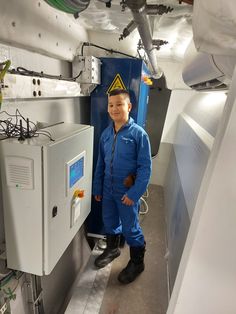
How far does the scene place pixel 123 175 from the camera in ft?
5.66

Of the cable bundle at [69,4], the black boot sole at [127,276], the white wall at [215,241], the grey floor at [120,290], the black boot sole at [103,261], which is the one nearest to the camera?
the white wall at [215,241]

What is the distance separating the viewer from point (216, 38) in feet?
1.64

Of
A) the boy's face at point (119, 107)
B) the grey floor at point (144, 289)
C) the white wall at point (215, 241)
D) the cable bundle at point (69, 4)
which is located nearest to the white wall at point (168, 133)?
the grey floor at point (144, 289)

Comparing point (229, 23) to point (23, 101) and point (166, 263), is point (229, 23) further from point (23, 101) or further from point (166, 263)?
point (166, 263)

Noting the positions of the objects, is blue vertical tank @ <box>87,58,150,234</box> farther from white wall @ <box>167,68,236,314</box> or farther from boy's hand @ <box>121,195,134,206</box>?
white wall @ <box>167,68,236,314</box>

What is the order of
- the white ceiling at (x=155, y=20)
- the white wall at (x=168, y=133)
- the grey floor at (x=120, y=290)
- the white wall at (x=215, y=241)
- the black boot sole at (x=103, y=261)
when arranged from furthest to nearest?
the white wall at (x=168, y=133), the black boot sole at (x=103, y=261), the grey floor at (x=120, y=290), the white ceiling at (x=155, y=20), the white wall at (x=215, y=241)

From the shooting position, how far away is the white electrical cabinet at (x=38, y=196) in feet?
2.87

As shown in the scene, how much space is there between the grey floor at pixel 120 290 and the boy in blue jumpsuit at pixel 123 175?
0.23 feet

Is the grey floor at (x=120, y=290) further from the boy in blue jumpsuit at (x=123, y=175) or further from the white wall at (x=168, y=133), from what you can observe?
the white wall at (x=168, y=133)

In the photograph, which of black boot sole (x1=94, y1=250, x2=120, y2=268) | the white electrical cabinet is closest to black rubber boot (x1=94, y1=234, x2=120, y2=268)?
black boot sole (x1=94, y1=250, x2=120, y2=268)

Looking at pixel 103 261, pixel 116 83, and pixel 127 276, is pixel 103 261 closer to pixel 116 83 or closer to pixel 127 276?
pixel 127 276

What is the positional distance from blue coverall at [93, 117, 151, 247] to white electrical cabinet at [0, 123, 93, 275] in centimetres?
53

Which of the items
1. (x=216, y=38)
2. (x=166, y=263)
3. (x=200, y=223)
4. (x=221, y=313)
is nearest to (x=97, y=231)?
(x=166, y=263)

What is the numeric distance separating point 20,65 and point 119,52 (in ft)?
4.37
